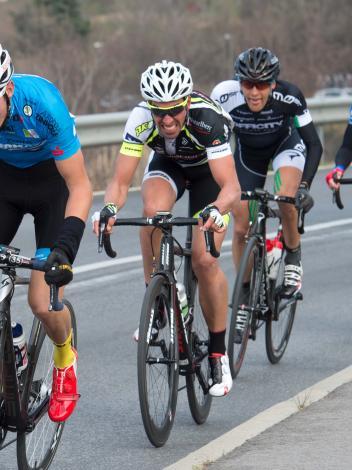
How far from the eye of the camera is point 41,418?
18.8ft

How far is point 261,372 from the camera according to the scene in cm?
809

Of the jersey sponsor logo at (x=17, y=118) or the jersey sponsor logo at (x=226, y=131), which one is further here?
the jersey sponsor logo at (x=226, y=131)

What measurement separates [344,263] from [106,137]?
6.08 m

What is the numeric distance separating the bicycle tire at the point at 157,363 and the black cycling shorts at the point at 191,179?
0.87 meters

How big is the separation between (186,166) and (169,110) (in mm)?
658

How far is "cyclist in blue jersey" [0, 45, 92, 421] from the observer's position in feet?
17.9

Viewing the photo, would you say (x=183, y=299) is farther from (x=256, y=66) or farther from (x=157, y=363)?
(x=256, y=66)

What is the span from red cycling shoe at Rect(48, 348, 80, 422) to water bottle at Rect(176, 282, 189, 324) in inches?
37.6

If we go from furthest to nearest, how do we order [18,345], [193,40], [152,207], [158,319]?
[193,40] → [152,207] → [158,319] → [18,345]

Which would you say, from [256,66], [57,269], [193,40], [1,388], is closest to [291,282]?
[256,66]

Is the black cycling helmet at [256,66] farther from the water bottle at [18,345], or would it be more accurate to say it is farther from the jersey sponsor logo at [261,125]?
the water bottle at [18,345]

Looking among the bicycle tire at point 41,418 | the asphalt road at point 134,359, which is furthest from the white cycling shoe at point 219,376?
the bicycle tire at point 41,418

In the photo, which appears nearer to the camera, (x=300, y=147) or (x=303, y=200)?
(x=303, y=200)

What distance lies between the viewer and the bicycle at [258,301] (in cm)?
787
